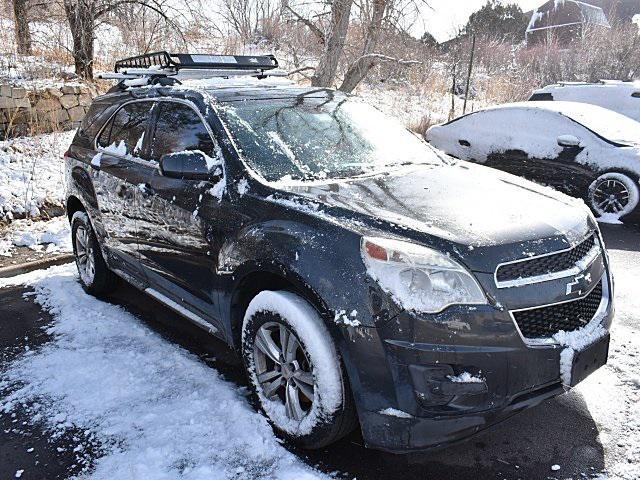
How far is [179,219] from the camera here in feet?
10.9

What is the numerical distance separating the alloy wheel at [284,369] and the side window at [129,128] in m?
1.84

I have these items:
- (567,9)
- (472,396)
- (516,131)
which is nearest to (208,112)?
(472,396)

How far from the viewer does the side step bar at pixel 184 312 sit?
3.33 meters

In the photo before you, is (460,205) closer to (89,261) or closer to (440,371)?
(440,371)

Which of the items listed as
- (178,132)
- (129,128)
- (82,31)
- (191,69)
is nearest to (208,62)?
(191,69)

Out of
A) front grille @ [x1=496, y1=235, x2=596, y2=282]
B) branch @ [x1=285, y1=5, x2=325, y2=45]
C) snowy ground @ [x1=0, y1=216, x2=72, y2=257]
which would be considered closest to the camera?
front grille @ [x1=496, y1=235, x2=596, y2=282]

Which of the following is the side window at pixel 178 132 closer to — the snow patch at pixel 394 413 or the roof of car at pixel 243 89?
the roof of car at pixel 243 89

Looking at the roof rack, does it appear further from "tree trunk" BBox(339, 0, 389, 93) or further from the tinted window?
"tree trunk" BBox(339, 0, 389, 93)

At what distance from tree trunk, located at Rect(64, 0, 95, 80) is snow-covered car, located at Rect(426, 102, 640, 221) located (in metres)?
6.82

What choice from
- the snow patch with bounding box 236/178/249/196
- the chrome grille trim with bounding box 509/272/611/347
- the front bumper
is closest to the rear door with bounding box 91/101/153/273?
the snow patch with bounding box 236/178/249/196

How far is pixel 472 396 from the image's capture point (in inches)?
87.7

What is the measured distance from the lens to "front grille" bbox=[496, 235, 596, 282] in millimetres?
2309

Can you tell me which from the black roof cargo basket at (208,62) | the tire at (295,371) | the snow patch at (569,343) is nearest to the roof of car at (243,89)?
the black roof cargo basket at (208,62)

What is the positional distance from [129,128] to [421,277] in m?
2.81
